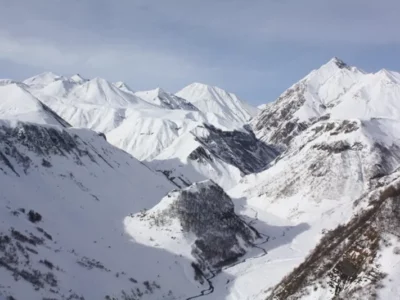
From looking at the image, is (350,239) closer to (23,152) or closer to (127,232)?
(127,232)

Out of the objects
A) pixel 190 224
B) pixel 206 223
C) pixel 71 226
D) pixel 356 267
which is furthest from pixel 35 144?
pixel 356 267

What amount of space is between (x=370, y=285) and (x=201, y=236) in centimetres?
4742

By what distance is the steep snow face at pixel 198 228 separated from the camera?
247ft

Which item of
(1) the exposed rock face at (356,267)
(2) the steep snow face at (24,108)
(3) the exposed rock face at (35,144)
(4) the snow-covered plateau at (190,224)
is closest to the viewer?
(1) the exposed rock face at (356,267)

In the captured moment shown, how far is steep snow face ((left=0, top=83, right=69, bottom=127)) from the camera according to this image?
119 meters

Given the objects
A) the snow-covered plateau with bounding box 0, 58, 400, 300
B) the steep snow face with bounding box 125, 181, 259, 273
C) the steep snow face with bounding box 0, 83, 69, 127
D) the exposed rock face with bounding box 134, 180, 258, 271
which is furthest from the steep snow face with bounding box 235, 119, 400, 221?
the steep snow face with bounding box 0, 83, 69, 127

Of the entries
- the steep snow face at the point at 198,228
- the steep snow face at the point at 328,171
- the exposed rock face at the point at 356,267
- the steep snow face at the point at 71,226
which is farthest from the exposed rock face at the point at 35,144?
the exposed rock face at the point at 356,267

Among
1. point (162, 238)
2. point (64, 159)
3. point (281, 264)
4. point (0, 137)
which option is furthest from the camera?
point (64, 159)

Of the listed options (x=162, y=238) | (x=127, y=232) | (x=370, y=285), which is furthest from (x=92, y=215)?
(x=370, y=285)

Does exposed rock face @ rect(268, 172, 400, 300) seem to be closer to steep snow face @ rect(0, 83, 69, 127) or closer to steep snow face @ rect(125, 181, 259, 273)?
steep snow face @ rect(125, 181, 259, 273)

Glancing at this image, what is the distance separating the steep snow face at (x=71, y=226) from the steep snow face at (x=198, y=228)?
3328 mm

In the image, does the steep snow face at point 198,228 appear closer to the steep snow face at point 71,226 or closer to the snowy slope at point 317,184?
the steep snow face at point 71,226

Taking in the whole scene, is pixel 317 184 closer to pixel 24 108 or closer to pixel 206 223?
pixel 206 223

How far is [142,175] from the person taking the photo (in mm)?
114562
